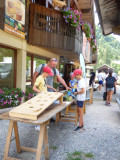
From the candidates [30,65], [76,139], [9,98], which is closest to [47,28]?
[30,65]

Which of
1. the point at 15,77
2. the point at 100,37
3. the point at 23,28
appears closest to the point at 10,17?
the point at 23,28

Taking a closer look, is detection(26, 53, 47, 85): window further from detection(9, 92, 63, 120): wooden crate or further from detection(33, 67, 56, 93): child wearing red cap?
detection(9, 92, 63, 120): wooden crate

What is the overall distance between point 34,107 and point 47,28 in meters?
5.42

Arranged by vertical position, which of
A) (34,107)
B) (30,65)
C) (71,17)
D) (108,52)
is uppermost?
(108,52)

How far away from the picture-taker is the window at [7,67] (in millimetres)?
6383

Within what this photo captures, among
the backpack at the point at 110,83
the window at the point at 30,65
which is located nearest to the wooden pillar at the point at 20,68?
the window at the point at 30,65

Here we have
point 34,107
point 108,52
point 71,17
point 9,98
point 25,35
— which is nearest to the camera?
point 34,107

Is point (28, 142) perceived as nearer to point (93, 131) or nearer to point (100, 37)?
point (93, 131)

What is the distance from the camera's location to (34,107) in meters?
2.79

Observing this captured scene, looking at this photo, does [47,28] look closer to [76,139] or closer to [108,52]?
[76,139]

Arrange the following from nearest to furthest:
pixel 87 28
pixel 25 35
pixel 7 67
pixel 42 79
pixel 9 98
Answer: pixel 42 79
pixel 9 98
pixel 7 67
pixel 25 35
pixel 87 28

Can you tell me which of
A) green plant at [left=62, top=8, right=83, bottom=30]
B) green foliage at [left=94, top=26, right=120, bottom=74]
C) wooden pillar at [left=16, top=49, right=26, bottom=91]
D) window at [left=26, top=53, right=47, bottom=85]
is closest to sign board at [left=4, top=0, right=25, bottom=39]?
wooden pillar at [left=16, top=49, right=26, bottom=91]

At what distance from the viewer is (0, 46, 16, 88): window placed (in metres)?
6.38

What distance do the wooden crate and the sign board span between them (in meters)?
3.51
